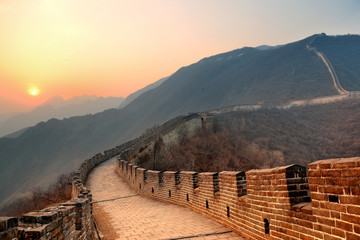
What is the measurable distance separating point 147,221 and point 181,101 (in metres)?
108

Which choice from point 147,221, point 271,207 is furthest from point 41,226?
point 147,221

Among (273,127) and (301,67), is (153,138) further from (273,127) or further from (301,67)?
(301,67)

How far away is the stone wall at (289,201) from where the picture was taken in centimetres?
294

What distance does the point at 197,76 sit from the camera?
5418 inches

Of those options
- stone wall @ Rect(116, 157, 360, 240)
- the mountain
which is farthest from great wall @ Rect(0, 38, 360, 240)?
the mountain

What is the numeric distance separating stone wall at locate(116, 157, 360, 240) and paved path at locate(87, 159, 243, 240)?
476 millimetres

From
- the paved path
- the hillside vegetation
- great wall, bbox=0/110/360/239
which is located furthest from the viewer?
the hillside vegetation

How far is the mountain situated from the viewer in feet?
262

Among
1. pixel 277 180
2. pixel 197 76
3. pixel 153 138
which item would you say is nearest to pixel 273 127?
pixel 153 138

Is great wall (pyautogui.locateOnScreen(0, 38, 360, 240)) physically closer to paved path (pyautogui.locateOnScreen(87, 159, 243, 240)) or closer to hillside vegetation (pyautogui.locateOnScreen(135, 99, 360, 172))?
paved path (pyautogui.locateOnScreen(87, 159, 243, 240))

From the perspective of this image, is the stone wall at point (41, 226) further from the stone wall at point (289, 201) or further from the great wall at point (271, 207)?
the stone wall at point (289, 201)

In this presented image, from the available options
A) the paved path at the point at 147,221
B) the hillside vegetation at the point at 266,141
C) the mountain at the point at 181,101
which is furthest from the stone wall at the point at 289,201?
the mountain at the point at 181,101

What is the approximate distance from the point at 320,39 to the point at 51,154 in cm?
11082

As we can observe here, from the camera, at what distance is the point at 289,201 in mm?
4055
